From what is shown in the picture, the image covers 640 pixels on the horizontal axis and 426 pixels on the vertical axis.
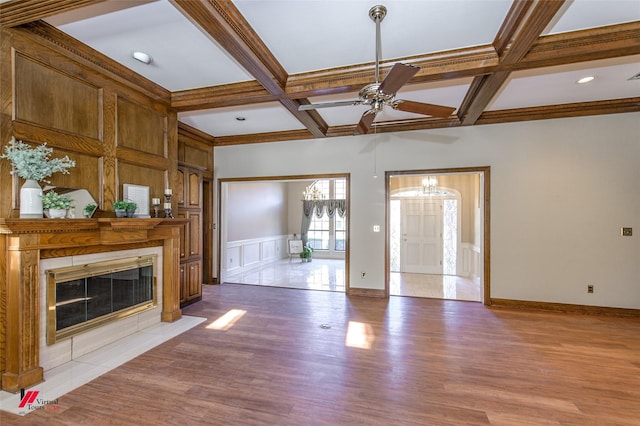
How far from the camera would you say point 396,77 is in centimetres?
210

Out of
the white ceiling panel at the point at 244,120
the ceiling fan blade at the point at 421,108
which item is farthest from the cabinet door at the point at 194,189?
the ceiling fan blade at the point at 421,108

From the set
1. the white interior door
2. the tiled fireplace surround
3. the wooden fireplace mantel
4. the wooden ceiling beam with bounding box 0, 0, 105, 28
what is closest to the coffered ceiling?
the wooden ceiling beam with bounding box 0, 0, 105, 28

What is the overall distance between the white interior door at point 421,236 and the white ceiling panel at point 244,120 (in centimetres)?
389

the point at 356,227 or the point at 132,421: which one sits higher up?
the point at 356,227

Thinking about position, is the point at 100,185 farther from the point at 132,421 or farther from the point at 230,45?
the point at 132,421

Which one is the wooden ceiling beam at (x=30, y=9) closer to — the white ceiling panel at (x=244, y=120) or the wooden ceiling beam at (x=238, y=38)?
the wooden ceiling beam at (x=238, y=38)

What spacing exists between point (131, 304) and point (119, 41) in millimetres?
2823

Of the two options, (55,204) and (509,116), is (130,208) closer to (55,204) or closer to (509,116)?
(55,204)

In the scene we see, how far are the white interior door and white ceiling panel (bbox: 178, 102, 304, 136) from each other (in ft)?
12.7

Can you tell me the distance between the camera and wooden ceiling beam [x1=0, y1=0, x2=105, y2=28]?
209cm

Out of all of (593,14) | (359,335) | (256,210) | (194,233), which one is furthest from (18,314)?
(256,210)

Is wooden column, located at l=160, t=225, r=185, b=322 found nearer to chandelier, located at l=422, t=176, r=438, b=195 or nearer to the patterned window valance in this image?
chandelier, located at l=422, t=176, r=438, b=195

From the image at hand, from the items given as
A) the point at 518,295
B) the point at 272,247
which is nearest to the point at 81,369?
the point at 518,295

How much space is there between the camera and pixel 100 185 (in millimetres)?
3123
